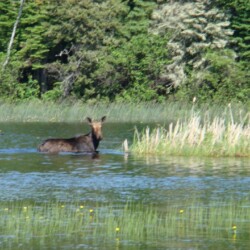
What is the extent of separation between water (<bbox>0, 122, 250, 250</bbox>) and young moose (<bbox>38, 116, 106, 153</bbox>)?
302 mm

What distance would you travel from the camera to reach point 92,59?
52719 mm

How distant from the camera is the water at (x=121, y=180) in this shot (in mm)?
14969

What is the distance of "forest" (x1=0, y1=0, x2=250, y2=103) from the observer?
171 ft

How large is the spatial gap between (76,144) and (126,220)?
39.0 ft

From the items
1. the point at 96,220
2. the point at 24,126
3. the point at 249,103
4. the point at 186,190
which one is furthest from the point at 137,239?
the point at 249,103

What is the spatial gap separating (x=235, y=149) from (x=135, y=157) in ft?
7.90

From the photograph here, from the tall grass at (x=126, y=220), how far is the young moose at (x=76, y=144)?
31.0 feet

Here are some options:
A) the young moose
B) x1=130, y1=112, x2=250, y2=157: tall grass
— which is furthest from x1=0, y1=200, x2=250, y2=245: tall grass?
the young moose

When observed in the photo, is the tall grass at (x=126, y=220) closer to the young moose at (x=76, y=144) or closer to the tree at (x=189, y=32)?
the young moose at (x=76, y=144)

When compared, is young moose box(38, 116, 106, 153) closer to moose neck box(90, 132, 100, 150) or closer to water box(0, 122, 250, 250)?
moose neck box(90, 132, 100, 150)

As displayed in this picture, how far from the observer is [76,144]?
28141mm

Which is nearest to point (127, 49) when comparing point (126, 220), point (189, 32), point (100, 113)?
point (189, 32)

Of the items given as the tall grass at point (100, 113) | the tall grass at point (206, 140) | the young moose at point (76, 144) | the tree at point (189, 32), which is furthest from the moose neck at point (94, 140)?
the tree at point (189, 32)

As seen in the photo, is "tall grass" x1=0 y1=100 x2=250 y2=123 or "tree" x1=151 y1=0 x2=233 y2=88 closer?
"tall grass" x1=0 y1=100 x2=250 y2=123
